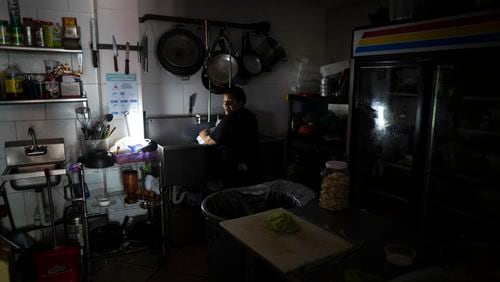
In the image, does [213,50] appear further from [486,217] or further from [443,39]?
[486,217]

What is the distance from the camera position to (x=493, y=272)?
38.6 inches

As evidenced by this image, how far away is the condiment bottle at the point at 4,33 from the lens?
2.18m

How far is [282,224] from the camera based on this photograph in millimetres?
1292

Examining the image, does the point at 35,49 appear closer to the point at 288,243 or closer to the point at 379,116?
the point at 288,243

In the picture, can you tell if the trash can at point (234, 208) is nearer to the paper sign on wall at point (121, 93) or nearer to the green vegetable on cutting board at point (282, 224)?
the green vegetable on cutting board at point (282, 224)

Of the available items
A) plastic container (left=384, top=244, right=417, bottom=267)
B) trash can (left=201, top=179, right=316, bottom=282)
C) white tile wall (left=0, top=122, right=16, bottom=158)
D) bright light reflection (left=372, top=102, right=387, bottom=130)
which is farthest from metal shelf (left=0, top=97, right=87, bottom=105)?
plastic container (left=384, top=244, right=417, bottom=267)

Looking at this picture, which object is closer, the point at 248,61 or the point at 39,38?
the point at 39,38

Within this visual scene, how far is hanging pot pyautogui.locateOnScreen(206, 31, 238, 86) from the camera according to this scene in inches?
119

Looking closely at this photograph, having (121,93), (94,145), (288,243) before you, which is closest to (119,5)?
(121,93)

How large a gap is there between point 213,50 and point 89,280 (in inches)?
78.2

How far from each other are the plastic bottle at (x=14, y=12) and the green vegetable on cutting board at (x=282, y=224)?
206cm

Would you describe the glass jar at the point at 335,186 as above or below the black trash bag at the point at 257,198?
above

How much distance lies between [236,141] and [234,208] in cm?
81

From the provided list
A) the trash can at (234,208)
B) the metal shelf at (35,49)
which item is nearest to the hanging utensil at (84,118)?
the metal shelf at (35,49)
